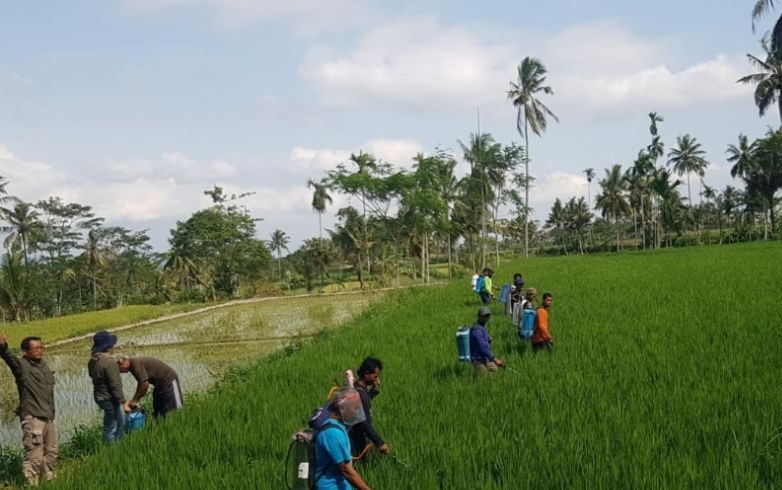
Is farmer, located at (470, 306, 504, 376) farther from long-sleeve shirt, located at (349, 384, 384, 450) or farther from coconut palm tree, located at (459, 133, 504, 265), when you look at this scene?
coconut palm tree, located at (459, 133, 504, 265)

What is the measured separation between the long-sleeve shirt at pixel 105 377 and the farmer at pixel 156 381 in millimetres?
103

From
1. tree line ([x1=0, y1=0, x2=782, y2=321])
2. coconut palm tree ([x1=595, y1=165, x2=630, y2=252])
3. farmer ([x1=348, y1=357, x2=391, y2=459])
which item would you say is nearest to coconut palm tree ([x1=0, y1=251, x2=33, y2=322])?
tree line ([x1=0, y1=0, x2=782, y2=321])

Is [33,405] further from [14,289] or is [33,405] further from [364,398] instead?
[14,289]

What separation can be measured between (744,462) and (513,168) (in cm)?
3923

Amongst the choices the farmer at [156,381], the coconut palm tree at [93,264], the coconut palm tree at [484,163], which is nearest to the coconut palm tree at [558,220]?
the coconut palm tree at [484,163]

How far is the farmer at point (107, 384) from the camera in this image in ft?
19.9

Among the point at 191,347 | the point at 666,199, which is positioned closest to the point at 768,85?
the point at 666,199

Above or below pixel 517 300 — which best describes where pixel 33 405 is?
below

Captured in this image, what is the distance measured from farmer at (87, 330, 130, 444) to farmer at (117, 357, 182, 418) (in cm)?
11

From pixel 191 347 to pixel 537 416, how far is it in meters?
11.9

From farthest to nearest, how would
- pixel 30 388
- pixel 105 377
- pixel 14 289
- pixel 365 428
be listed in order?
1. pixel 14 289
2. pixel 105 377
3. pixel 30 388
4. pixel 365 428

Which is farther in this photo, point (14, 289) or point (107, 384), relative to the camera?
point (14, 289)

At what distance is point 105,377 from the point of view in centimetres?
606

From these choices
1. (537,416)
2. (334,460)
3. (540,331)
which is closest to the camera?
(334,460)
